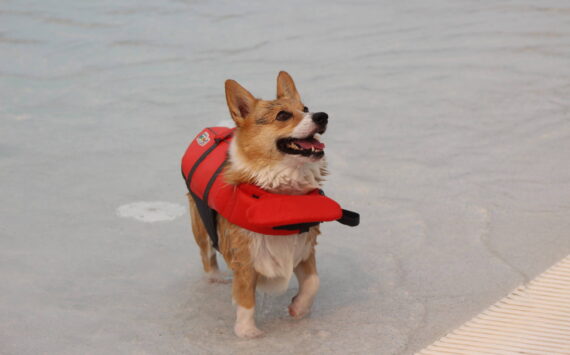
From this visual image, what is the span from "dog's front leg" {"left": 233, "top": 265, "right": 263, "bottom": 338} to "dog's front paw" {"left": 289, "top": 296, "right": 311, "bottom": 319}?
26 cm

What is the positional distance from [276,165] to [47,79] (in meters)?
5.81

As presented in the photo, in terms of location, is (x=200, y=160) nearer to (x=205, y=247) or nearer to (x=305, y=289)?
(x=205, y=247)

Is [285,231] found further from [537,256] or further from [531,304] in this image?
[537,256]

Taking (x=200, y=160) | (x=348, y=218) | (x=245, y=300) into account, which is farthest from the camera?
(x=200, y=160)

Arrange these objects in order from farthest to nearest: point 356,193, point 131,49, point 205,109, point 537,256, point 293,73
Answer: point 131,49 → point 293,73 → point 205,109 → point 356,193 → point 537,256

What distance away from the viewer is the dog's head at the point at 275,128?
3883mm

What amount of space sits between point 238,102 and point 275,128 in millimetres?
289

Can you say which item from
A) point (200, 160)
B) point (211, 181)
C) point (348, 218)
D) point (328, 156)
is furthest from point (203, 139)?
point (328, 156)

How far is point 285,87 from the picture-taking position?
4309mm

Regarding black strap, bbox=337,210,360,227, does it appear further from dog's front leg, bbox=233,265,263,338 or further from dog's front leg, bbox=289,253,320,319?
dog's front leg, bbox=233,265,263,338

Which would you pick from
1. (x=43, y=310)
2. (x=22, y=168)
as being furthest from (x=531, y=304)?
(x=22, y=168)

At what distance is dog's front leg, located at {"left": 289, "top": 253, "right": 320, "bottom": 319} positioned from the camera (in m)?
4.28

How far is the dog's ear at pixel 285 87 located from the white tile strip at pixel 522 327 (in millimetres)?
1479

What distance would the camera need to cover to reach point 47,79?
29.7 feet
